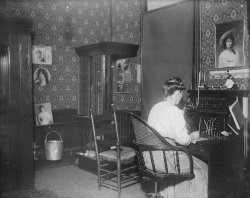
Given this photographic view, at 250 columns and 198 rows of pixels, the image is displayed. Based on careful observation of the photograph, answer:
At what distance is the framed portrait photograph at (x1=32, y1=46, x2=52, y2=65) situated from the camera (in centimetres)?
663

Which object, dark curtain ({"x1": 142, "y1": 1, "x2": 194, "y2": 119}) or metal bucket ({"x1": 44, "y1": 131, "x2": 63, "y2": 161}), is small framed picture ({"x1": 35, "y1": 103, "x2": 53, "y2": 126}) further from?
dark curtain ({"x1": 142, "y1": 1, "x2": 194, "y2": 119})

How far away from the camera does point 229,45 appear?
4758 millimetres

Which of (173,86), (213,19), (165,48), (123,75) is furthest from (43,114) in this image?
(213,19)

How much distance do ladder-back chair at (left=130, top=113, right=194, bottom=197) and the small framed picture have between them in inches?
145

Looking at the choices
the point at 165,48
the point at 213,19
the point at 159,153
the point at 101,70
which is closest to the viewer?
the point at 159,153

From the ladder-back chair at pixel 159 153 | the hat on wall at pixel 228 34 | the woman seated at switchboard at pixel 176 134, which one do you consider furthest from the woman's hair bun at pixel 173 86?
the hat on wall at pixel 228 34

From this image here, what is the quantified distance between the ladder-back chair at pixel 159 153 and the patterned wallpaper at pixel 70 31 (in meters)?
3.33

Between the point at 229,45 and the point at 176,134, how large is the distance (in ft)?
6.80

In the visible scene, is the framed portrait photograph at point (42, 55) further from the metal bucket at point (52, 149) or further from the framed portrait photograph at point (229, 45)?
the framed portrait photograph at point (229, 45)

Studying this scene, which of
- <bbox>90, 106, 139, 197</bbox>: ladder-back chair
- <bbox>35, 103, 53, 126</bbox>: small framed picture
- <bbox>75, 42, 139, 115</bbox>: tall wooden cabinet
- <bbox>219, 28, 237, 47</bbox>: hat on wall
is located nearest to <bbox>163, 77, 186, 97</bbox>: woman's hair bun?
<bbox>90, 106, 139, 197</bbox>: ladder-back chair

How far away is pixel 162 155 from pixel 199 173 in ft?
1.79

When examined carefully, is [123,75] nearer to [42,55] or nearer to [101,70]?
[101,70]

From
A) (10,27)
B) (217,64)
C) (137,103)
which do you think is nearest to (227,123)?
(217,64)

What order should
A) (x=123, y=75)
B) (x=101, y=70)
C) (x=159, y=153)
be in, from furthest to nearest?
(x=123, y=75) < (x=101, y=70) < (x=159, y=153)
